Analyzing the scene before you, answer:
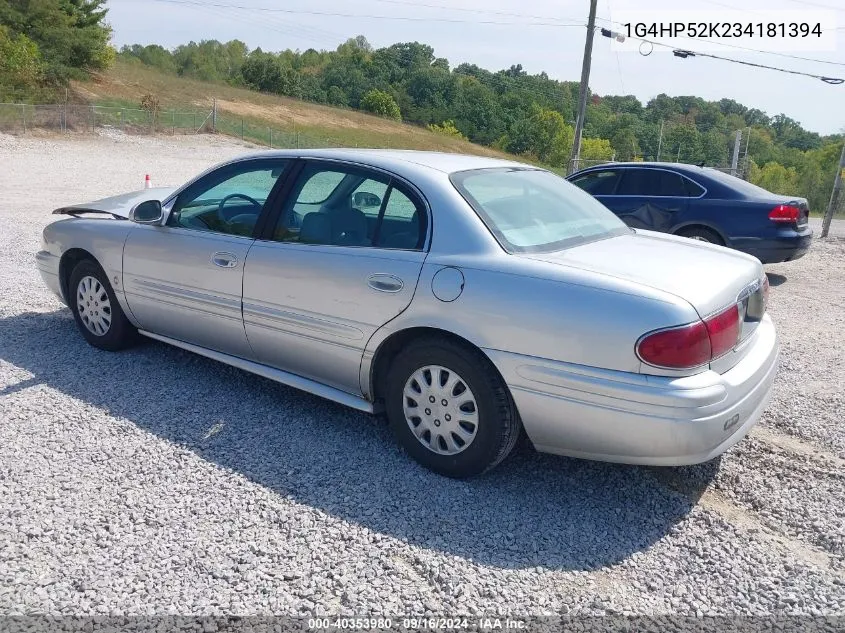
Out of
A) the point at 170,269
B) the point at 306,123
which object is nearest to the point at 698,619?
the point at 170,269

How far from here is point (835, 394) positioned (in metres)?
5.21

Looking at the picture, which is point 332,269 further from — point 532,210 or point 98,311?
point 98,311

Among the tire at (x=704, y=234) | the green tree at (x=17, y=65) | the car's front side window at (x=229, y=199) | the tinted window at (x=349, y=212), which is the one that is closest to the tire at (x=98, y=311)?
the car's front side window at (x=229, y=199)

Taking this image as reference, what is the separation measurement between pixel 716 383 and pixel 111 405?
3386 mm

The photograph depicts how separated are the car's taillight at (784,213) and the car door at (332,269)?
278 inches

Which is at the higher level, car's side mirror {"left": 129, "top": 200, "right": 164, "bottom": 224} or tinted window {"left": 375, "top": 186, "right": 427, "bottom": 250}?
tinted window {"left": 375, "top": 186, "right": 427, "bottom": 250}

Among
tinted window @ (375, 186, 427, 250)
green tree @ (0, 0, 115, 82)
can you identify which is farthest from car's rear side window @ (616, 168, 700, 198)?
green tree @ (0, 0, 115, 82)

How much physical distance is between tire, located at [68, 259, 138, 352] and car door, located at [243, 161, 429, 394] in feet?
4.68

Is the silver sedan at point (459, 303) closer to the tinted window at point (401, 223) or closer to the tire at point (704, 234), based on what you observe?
the tinted window at point (401, 223)

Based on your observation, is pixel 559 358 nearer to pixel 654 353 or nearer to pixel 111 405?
pixel 654 353

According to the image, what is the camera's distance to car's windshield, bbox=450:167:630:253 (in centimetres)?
373

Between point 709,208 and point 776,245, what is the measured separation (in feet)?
3.09

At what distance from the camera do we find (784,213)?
368 inches

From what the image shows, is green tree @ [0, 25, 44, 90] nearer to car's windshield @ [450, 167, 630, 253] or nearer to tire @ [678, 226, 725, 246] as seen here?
tire @ [678, 226, 725, 246]
